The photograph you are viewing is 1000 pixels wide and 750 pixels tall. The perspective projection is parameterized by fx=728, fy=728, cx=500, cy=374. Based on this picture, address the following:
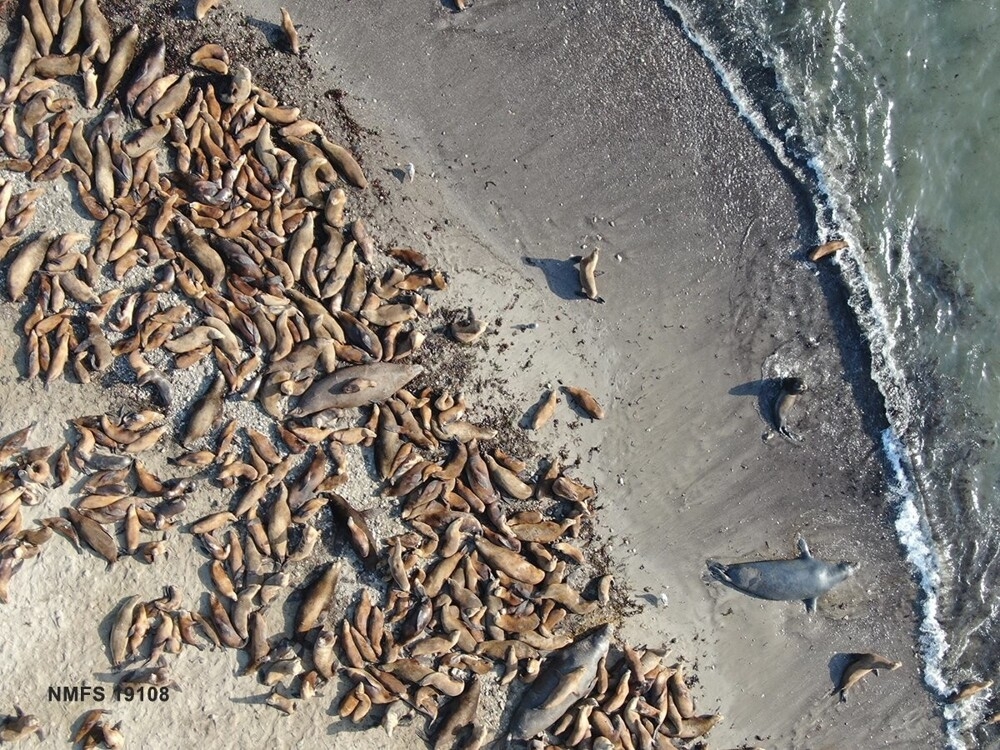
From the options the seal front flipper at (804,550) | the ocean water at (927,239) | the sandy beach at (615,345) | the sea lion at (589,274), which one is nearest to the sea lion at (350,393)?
the sandy beach at (615,345)

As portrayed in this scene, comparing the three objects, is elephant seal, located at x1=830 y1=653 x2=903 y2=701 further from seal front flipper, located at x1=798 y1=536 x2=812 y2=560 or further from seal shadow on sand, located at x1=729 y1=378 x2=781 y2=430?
seal shadow on sand, located at x1=729 y1=378 x2=781 y2=430

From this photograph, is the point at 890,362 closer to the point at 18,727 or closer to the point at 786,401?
the point at 786,401

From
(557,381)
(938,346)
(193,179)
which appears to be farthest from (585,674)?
(193,179)

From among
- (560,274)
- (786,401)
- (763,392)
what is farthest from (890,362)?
(560,274)

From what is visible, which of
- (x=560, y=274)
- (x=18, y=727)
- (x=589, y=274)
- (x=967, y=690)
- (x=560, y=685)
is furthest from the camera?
(x=967, y=690)

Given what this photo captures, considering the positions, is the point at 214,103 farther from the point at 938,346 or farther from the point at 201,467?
the point at 938,346
